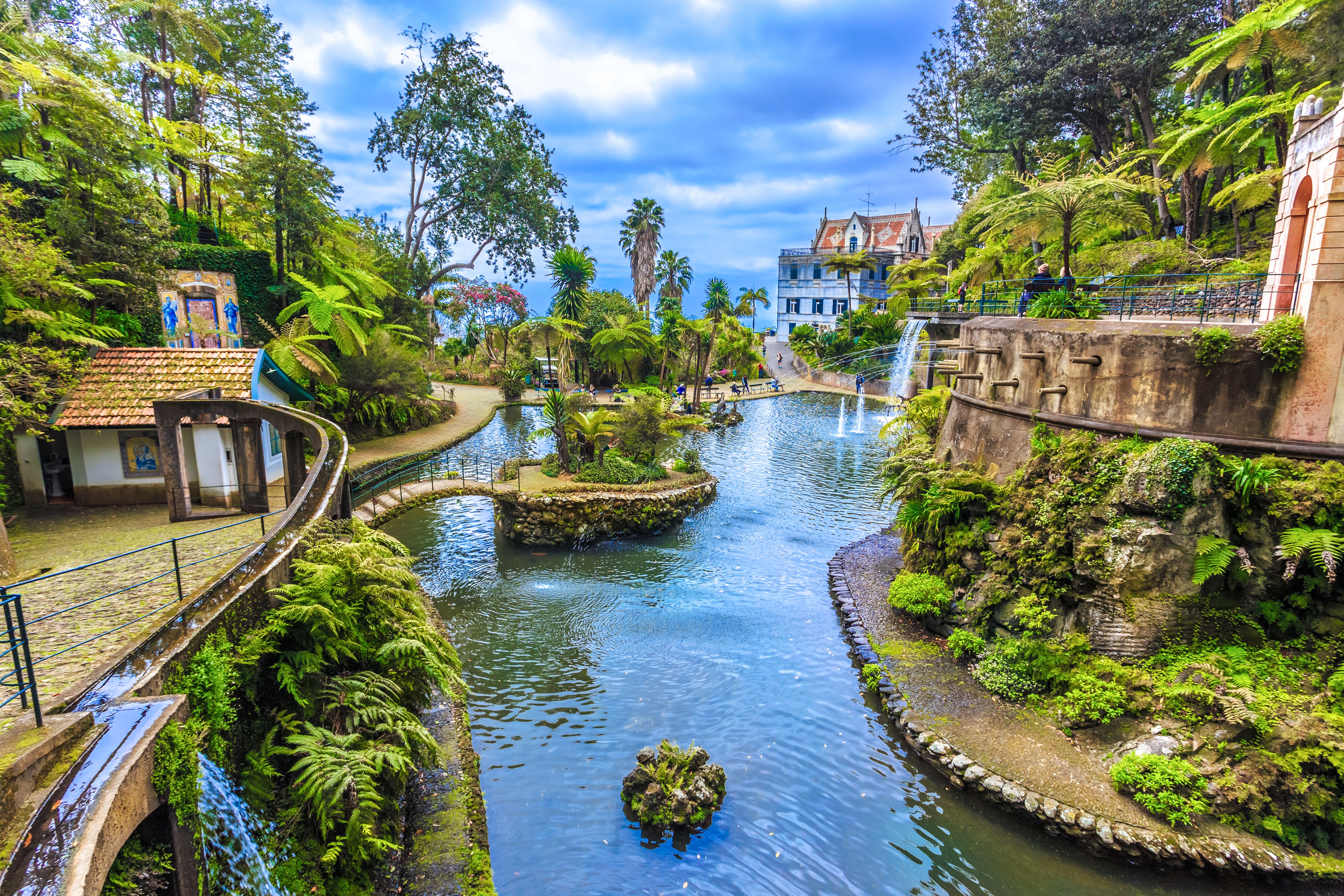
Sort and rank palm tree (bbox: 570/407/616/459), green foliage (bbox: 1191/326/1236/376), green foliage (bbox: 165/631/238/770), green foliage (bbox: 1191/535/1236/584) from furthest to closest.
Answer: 1. palm tree (bbox: 570/407/616/459)
2. green foliage (bbox: 1191/326/1236/376)
3. green foliage (bbox: 1191/535/1236/584)
4. green foliage (bbox: 165/631/238/770)

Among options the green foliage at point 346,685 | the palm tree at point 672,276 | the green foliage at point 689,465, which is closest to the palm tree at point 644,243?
the palm tree at point 672,276

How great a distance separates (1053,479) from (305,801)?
443 inches

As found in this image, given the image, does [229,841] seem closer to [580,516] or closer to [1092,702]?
[1092,702]

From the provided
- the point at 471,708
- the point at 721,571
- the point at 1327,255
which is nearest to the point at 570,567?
the point at 721,571

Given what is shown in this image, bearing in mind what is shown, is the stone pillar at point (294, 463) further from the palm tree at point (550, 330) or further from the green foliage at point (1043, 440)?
the palm tree at point (550, 330)

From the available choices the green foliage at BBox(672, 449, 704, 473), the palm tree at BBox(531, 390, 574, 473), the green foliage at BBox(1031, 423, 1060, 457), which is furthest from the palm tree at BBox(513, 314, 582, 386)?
the green foliage at BBox(1031, 423, 1060, 457)

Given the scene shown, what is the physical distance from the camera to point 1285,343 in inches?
337

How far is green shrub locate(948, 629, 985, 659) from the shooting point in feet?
34.7

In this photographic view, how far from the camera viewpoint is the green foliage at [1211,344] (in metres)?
8.91

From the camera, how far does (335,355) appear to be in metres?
24.0

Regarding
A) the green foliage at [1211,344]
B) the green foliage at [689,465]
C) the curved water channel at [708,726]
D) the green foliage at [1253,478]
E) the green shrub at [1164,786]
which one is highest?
the green foliage at [1211,344]

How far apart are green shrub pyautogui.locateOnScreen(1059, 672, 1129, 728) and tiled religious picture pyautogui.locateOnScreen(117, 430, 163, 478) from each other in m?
17.5

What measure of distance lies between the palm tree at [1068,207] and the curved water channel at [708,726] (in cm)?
902

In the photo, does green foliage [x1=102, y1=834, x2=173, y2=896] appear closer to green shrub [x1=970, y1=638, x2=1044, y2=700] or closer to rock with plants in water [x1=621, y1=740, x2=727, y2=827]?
rock with plants in water [x1=621, y1=740, x2=727, y2=827]
